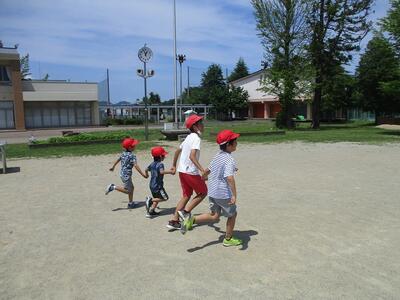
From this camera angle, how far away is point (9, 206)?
7.09 m

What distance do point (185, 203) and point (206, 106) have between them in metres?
58.5

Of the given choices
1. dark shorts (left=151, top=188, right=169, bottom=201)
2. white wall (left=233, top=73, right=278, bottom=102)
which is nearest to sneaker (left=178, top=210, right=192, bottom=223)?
dark shorts (left=151, top=188, right=169, bottom=201)

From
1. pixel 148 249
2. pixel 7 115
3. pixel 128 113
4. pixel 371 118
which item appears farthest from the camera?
pixel 128 113

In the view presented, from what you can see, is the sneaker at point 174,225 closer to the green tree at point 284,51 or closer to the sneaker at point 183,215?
the sneaker at point 183,215

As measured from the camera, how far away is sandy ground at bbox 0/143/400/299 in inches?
146

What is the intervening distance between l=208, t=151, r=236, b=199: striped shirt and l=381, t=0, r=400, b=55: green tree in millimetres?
23048

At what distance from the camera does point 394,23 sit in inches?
930

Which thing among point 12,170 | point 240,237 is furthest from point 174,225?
point 12,170

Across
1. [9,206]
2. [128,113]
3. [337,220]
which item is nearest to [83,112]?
[128,113]

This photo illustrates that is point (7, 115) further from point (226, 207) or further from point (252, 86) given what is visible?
point (226, 207)

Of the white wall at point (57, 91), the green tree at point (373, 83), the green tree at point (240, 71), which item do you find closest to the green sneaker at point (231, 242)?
the green tree at point (373, 83)

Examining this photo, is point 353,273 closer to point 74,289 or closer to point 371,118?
point 74,289

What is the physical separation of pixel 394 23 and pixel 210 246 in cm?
2349

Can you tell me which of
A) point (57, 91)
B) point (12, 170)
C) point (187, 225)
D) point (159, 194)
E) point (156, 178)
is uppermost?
point (57, 91)
